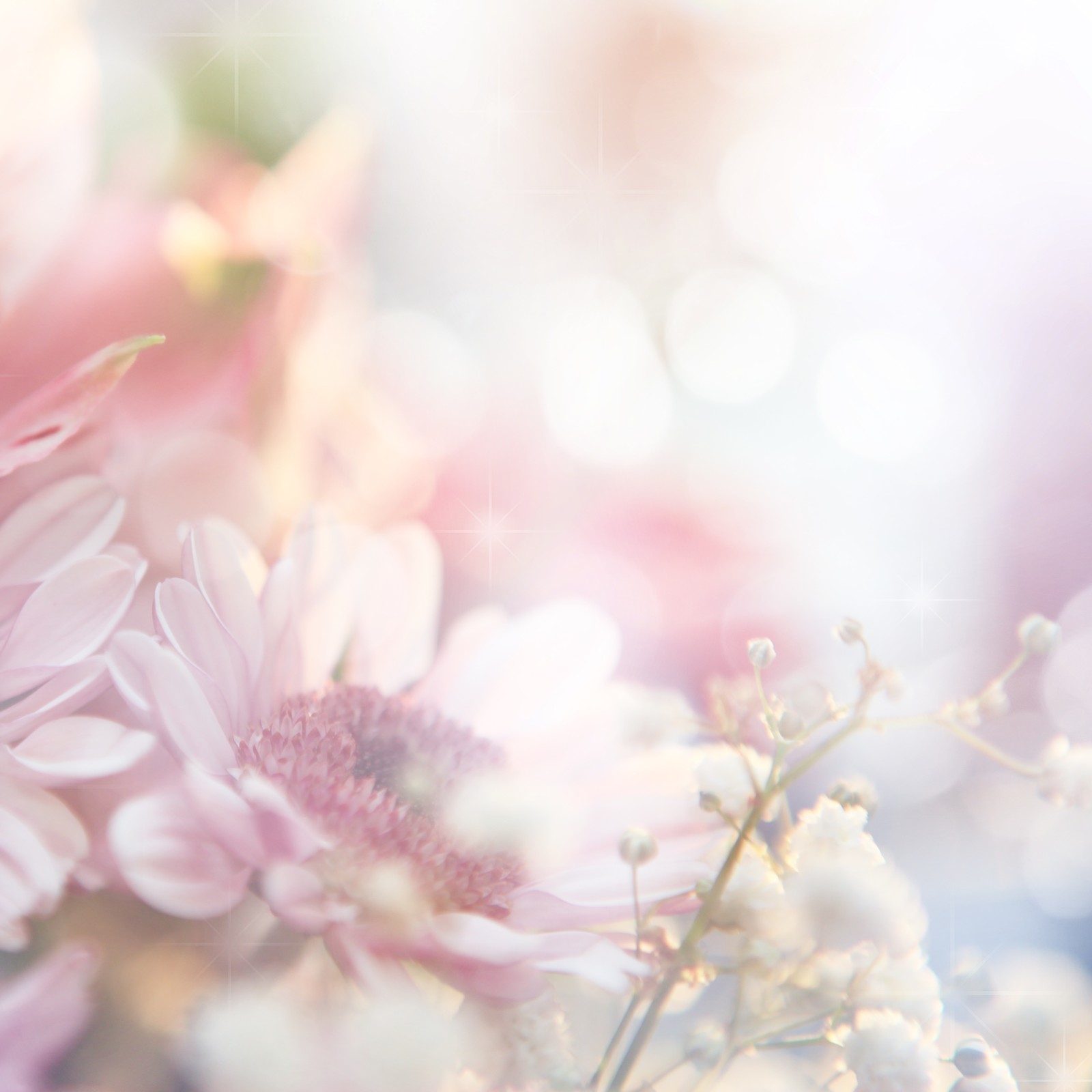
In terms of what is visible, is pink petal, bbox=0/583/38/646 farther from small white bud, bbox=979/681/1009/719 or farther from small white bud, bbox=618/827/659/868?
small white bud, bbox=979/681/1009/719

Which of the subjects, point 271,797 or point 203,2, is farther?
point 203,2

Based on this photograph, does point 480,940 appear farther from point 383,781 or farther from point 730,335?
point 730,335

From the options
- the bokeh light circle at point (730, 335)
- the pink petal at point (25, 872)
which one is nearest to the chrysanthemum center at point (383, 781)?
the pink petal at point (25, 872)

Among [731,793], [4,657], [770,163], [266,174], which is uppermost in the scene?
[770,163]

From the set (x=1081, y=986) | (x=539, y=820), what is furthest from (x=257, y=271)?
(x=1081, y=986)

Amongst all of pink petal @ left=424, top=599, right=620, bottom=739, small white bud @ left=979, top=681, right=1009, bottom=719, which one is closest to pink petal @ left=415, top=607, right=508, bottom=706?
pink petal @ left=424, top=599, right=620, bottom=739

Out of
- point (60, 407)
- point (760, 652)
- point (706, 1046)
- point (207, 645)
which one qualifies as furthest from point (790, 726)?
point (60, 407)

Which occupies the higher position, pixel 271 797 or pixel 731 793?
pixel 731 793

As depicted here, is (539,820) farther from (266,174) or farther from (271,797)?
(266,174)
